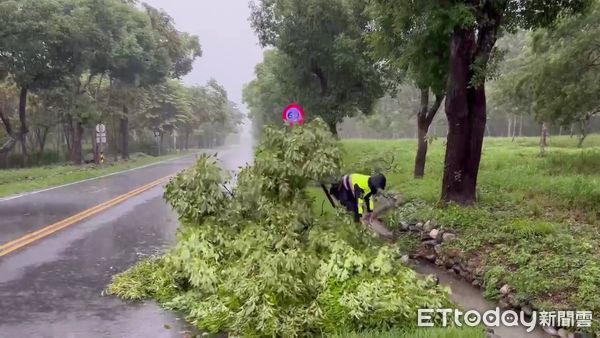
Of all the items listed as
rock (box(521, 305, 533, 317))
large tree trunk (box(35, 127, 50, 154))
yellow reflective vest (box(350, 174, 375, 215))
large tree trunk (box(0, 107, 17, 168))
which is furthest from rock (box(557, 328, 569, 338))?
large tree trunk (box(35, 127, 50, 154))

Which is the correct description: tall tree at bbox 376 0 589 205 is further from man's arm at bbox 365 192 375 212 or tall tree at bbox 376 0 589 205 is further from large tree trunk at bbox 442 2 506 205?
man's arm at bbox 365 192 375 212

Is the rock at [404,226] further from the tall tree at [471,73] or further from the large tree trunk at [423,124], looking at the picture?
the large tree trunk at [423,124]

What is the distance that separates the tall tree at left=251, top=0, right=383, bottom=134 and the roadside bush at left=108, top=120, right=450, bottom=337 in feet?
45.3

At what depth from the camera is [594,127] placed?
62.0 m

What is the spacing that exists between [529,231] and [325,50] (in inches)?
609

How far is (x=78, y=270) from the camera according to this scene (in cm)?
855

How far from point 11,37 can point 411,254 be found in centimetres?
2535

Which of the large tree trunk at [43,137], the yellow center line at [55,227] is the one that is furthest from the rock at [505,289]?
the large tree trunk at [43,137]

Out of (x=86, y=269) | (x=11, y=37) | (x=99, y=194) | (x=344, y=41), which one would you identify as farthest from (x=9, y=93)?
(x=86, y=269)

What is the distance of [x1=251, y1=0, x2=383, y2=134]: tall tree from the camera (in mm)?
22266

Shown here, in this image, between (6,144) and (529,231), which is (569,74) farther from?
(6,144)

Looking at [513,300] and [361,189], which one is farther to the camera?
[361,189]

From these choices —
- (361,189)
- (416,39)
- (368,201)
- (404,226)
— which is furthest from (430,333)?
(416,39)

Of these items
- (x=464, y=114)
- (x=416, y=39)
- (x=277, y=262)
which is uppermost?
(x=416, y=39)
